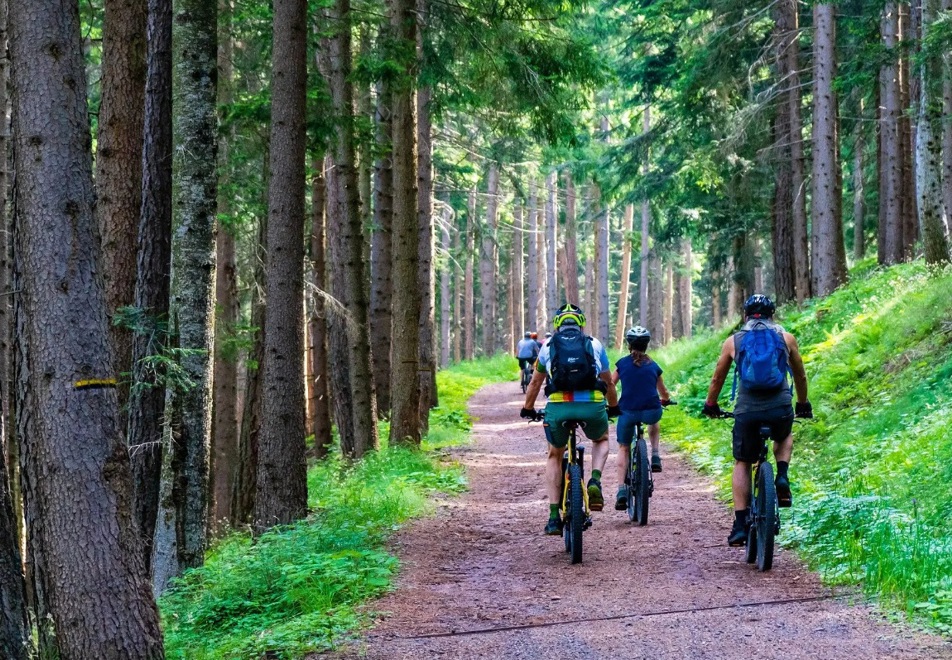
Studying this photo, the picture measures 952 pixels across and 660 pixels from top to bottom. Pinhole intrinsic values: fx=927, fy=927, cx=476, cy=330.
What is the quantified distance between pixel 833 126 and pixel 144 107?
1518 cm

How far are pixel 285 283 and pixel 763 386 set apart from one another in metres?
5.03

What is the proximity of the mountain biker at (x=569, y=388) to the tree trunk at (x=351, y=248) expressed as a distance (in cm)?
583

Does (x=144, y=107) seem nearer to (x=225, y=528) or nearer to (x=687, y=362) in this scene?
(x=225, y=528)

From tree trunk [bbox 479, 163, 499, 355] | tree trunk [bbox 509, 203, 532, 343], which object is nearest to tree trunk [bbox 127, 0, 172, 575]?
tree trunk [bbox 479, 163, 499, 355]

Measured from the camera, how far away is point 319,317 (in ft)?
60.8

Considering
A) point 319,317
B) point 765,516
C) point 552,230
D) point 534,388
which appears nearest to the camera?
point 765,516

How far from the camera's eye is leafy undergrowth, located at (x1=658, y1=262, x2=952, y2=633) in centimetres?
649

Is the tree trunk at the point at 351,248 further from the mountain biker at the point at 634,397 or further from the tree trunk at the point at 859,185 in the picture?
the tree trunk at the point at 859,185

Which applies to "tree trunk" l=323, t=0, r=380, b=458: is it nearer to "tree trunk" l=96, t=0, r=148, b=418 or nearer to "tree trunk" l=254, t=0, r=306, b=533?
"tree trunk" l=254, t=0, r=306, b=533

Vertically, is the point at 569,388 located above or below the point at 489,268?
below

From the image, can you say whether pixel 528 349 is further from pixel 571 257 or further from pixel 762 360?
pixel 762 360

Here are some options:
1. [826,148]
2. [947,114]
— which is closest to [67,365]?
[947,114]

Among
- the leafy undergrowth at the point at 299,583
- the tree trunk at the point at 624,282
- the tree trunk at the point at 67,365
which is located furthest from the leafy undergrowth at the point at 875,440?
the tree trunk at the point at 624,282

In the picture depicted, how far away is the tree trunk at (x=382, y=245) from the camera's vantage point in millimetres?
17109
